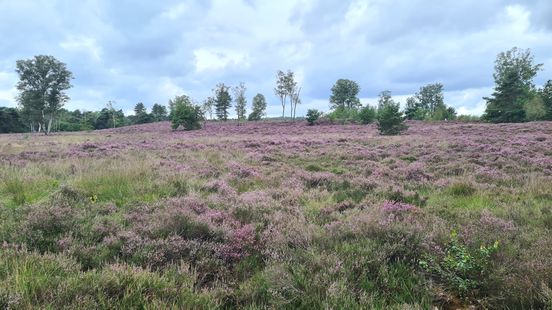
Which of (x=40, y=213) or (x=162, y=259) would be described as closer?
(x=162, y=259)

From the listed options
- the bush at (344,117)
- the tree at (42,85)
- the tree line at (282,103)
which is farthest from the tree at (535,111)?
the tree at (42,85)

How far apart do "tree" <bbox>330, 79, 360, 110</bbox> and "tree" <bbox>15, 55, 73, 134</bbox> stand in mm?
60793

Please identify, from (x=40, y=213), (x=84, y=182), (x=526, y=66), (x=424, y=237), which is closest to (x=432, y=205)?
(x=424, y=237)

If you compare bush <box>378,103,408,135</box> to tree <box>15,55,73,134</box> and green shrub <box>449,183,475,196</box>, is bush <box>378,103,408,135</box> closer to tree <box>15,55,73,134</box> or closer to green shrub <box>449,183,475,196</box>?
green shrub <box>449,183,475,196</box>

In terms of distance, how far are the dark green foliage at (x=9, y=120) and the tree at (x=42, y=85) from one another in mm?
21616

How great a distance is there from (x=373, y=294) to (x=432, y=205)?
3.88 m

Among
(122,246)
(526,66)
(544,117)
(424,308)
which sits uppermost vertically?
(526,66)

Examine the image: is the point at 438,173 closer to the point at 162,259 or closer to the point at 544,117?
the point at 162,259

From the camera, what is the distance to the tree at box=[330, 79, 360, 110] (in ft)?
285

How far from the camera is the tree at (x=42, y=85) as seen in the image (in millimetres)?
49781

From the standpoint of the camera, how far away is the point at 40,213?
4754 mm

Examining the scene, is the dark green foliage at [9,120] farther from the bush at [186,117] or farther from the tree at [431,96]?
the tree at [431,96]

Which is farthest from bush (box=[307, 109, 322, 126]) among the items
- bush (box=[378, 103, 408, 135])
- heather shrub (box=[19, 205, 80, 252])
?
heather shrub (box=[19, 205, 80, 252])

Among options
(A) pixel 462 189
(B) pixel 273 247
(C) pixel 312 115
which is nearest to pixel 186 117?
(C) pixel 312 115
